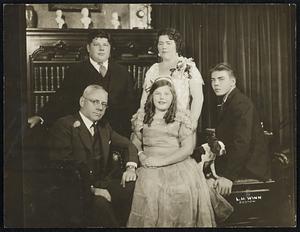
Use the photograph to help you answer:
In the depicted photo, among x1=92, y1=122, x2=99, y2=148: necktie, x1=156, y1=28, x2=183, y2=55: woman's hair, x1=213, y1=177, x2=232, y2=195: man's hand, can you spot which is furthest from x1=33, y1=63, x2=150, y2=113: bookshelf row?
x1=213, y1=177, x2=232, y2=195: man's hand

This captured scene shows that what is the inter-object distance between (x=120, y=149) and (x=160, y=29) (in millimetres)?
836

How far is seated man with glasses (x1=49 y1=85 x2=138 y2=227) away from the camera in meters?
3.42

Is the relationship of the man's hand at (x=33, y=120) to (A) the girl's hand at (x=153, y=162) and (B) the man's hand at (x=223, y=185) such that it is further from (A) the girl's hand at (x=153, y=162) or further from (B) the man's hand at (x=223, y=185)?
(B) the man's hand at (x=223, y=185)

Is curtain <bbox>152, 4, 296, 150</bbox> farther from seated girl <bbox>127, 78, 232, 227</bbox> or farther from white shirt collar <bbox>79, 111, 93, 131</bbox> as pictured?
white shirt collar <bbox>79, 111, 93, 131</bbox>

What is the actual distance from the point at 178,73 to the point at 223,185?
80cm

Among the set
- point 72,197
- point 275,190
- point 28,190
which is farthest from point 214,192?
point 28,190

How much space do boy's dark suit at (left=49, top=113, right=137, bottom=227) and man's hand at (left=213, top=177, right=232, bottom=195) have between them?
0.56 metres

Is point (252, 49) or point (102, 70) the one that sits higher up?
point (252, 49)

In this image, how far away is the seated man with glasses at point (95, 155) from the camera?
3.42 m

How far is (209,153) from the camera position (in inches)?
137

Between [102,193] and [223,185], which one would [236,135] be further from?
[102,193]

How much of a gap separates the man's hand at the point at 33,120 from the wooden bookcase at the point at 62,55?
3 cm

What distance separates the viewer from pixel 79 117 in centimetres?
344

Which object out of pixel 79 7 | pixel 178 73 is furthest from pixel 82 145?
pixel 79 7
